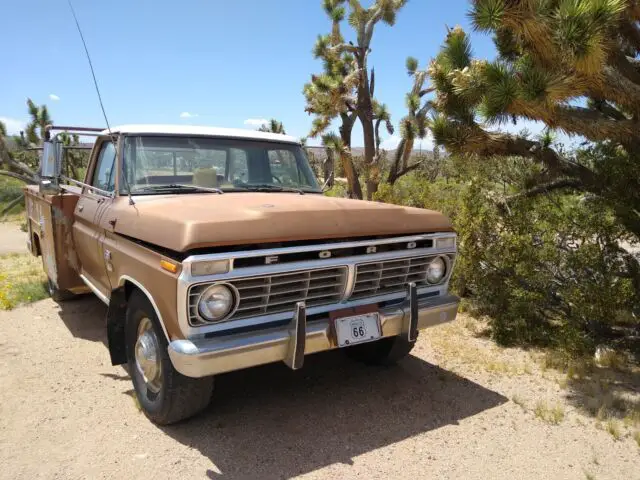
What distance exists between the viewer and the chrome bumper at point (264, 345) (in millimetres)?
2762

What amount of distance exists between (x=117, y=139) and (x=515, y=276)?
4237mm

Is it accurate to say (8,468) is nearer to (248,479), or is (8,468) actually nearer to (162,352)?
(162,352)

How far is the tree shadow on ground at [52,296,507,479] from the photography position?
122 inches

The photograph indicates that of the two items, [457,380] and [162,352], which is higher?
[162,352]

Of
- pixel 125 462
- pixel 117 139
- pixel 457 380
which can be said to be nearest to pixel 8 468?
pixel 125 462

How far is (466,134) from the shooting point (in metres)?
5.14

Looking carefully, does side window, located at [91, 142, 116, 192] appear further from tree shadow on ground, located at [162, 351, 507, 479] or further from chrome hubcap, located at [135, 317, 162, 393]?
tree shadow on ground, located at [162, 351, 507, 479]

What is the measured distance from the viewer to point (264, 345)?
9.60 ft

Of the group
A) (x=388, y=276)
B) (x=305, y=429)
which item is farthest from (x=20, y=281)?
(x=388, y=276)

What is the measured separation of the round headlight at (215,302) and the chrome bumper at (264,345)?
14cm

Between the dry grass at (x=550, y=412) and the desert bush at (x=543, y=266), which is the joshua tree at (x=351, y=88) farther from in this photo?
the dry grass at (x=550, y=412)

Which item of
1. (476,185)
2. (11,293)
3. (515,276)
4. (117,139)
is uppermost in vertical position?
(117,139)

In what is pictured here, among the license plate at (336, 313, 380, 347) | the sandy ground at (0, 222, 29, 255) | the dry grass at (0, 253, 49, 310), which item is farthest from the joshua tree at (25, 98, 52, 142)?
the license plate at (336, 313, 380, 347)

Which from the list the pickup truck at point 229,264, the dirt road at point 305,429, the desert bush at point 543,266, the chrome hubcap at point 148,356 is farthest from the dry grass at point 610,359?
the chrome hubcap at point 148,356
